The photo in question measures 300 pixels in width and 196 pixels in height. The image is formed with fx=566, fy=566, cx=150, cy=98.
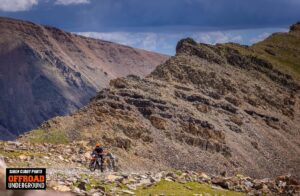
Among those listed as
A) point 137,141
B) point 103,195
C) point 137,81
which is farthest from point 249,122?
point 103,195

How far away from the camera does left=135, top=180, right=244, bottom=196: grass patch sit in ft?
137

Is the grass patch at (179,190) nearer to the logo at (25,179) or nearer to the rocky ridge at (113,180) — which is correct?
the rocky ridge at (113,180)

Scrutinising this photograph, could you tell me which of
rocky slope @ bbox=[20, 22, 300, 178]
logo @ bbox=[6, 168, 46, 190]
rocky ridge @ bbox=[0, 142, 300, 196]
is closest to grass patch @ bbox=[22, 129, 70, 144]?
rocky slope @ bbox=[20, 22, 300, 178]

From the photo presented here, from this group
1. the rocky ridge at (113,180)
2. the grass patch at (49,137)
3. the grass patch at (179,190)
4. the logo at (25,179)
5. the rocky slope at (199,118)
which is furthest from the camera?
the rocky slope at (199,118)

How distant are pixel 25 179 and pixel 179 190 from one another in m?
19.7

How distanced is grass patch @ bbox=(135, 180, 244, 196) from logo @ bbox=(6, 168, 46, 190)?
43.4ft

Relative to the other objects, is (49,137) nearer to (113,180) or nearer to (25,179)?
(113,180)

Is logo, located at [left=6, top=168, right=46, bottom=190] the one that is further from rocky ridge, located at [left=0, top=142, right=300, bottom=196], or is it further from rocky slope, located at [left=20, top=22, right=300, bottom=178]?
rocky slope, located at [left=20, top=22, right=300, bottom=178]

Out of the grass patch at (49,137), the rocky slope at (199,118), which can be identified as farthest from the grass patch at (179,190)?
the grass patch at (49,137)

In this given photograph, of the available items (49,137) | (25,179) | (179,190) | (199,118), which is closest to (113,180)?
(179,190)

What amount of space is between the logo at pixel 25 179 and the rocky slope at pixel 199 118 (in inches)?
1927

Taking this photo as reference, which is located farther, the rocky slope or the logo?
the rocky slope

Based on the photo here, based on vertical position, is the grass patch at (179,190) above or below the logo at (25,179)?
below

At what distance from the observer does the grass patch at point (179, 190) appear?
41.7 metres
